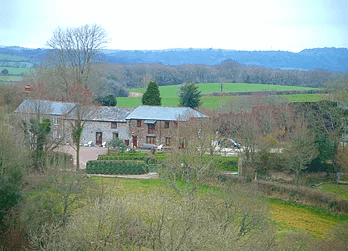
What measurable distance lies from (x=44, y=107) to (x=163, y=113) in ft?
33.3

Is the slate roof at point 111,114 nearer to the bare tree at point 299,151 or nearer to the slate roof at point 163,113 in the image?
the slate roof at point 163,113

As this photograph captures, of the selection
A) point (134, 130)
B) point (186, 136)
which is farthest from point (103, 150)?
point (186, 136)

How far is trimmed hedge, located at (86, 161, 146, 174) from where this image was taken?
31812mm

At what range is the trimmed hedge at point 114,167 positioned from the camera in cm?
3181

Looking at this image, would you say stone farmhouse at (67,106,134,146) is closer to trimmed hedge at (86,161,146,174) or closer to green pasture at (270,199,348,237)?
Answer: trimmed hedge at (86,161,146,174)

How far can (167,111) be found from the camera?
130ft

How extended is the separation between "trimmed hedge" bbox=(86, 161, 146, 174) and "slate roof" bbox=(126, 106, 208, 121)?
7252 mm

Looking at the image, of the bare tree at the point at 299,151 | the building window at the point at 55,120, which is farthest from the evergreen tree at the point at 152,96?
the bare tree at the point at 299,151

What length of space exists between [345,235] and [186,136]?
1679 cm

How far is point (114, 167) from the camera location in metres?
32.1

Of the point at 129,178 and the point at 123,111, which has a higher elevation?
the point at 123,111

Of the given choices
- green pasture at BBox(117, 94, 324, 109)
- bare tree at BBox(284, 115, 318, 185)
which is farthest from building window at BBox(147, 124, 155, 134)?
green pasture at BBox(117, 94, 324, 109)

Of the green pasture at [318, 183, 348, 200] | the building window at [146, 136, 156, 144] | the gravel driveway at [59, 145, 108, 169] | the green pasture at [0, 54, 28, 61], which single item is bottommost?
the green pasture at [318, 183, 348, 200]

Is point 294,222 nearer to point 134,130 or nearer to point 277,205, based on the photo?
point 277,205
